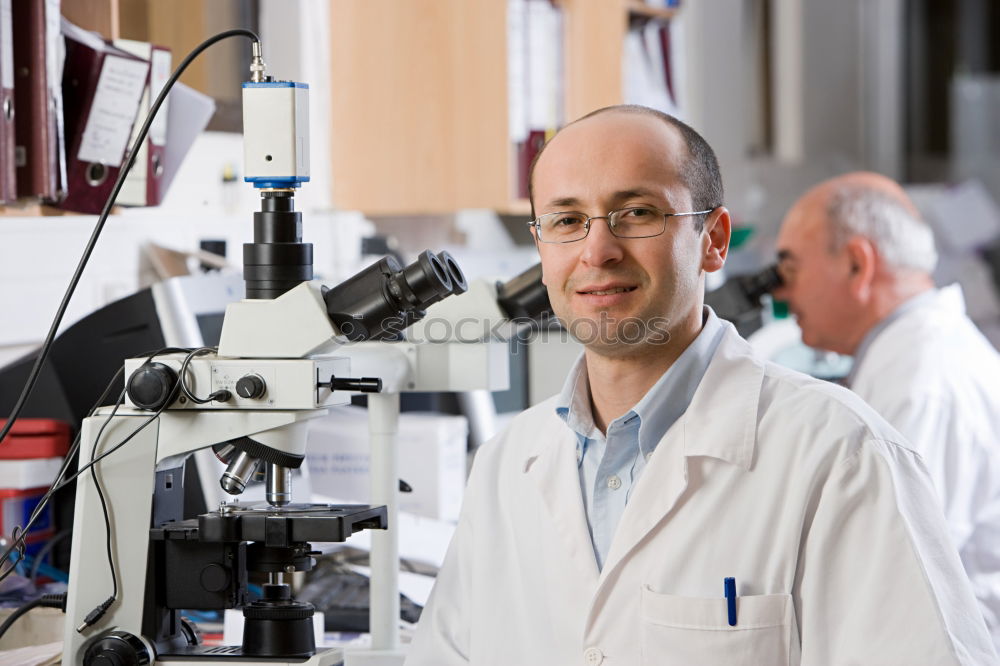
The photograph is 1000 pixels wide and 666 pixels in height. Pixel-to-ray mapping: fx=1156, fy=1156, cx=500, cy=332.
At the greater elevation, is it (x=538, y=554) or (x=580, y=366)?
(x=580, y=366)

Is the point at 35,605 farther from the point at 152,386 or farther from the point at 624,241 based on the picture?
the point at 624,241

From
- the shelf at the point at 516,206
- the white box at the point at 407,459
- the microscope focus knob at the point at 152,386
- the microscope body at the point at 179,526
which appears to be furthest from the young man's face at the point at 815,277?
the microscope focus knob at the point at 152,386

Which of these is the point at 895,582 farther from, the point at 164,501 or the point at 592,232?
the point at 164,501

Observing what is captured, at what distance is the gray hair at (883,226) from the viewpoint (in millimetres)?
2344

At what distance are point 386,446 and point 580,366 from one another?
281mm

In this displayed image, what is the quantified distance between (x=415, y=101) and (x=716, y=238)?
1.24 meters

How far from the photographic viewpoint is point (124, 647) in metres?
1.13

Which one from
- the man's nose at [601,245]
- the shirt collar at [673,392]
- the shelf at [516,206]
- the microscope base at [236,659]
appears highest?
the shelf at [516,206]

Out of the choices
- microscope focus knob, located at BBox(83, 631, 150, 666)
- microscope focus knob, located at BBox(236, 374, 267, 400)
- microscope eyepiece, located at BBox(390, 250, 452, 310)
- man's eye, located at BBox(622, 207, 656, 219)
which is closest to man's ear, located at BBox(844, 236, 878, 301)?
man's eye, located at BBox(622, 207, 656, 219)

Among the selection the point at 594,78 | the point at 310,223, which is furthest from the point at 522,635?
the point at 594,78

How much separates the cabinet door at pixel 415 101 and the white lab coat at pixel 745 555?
1.25m

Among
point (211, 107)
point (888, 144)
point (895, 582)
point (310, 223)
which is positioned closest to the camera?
point (895, 582)

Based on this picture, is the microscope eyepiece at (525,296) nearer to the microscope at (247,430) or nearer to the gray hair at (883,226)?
the microscope at (247,430)

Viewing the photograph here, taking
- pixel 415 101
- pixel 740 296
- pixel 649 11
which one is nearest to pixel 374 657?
pixel 740 296
